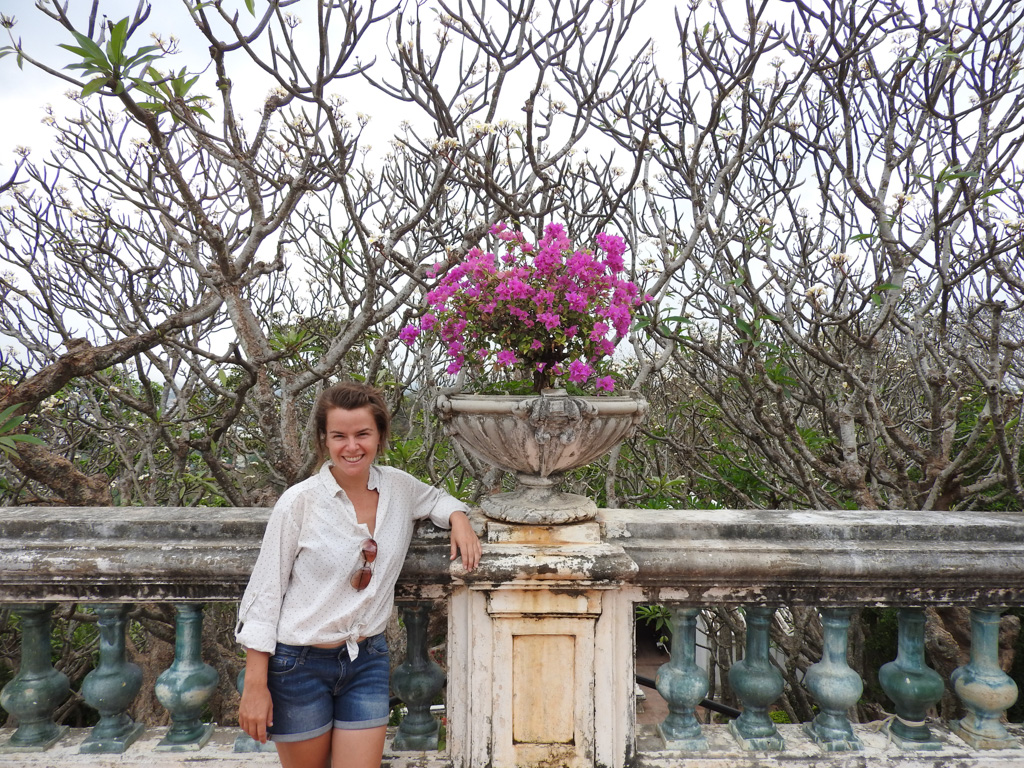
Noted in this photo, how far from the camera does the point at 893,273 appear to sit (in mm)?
3064

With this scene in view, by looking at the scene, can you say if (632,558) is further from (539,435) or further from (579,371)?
(579,371)

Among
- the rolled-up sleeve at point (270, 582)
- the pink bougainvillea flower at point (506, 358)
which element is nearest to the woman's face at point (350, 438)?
the rolled-up sleeve at point (270, 582)

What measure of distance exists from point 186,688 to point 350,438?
34.8 inches

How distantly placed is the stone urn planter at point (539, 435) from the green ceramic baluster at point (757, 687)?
0.61 meters

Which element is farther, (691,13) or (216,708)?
(216,708)

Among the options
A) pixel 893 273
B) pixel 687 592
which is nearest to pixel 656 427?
pixel 893 273

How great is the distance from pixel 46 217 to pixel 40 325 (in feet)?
2.72

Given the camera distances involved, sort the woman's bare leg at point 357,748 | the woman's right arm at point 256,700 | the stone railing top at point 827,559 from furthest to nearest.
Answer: the stone railing top at point 827,559
the woman's bare leg at point 357,748
the woman's right arm at point 256,700

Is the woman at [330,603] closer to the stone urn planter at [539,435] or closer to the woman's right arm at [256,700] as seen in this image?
the woman's right arm at [256,700]

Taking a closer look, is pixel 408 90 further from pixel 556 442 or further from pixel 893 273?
pixel 893 273

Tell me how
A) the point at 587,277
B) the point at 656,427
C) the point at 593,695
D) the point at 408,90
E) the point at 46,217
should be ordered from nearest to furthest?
the point at 593,695, the point at 587,277, the point at 408,90, the point at 46,217, the point at 656,427

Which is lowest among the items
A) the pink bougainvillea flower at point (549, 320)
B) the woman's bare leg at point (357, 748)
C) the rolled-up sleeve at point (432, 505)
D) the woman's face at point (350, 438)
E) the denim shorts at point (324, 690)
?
the woman's bare leg at point (357, 748)

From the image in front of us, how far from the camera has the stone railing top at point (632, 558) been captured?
1.66 m

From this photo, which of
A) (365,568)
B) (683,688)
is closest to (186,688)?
(365,568)
